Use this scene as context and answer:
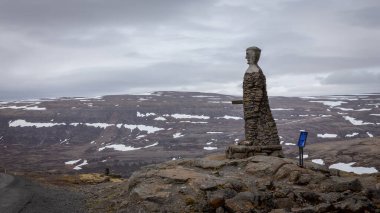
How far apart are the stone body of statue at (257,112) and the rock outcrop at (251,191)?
4.11 metres

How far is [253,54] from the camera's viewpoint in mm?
23125

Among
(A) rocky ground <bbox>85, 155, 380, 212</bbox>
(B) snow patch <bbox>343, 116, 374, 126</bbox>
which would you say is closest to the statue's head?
(A) rocky ground <bbox>85, 155, 380, 212</bbox>

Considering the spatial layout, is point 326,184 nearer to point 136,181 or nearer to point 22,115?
point 136,181

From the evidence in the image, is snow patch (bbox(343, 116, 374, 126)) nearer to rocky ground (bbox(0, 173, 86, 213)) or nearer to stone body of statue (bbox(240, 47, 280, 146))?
stone body of statue (bbox(240, 47, 280, 146))

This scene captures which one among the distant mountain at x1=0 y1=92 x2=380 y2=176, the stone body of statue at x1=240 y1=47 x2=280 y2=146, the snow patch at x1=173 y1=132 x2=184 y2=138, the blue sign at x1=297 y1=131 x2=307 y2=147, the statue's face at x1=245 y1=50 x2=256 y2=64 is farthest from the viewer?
the snow patch at x1=173 y1=132 x2=184 y2=138

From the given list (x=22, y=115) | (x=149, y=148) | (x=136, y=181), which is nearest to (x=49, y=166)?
(x=149, y=148)

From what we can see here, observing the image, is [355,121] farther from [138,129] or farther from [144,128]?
[138,129]

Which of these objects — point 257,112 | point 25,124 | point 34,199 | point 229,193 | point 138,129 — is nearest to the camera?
point 229,193

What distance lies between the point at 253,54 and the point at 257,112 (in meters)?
3.46

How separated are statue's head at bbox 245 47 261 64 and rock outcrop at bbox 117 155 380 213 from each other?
7.12 meters

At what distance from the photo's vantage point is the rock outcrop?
13398 millimetres

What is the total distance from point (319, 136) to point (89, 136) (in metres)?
84.4

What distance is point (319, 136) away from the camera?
419ft

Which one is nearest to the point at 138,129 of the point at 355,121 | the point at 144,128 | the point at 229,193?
the point at 144,128
